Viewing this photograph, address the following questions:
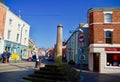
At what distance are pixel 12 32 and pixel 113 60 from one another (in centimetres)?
2248

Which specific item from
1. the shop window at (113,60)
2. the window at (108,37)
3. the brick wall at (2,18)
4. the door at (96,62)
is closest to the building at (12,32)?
the brick wall at (2,18)

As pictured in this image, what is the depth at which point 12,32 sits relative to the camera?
1581 inches

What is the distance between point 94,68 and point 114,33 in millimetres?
6112

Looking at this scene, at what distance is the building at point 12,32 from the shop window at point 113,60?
64.0ft

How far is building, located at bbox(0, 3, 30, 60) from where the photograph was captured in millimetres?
35344

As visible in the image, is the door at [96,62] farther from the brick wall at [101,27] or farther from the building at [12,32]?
the building at [12,32]

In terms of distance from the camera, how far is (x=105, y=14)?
28188 millimetres

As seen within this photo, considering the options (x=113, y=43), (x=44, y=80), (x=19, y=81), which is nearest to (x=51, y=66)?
(x=44, y=80)

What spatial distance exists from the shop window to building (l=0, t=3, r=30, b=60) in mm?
19515

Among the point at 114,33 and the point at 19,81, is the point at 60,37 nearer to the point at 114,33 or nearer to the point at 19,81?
the point at 19,81

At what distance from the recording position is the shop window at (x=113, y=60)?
89.8 ft

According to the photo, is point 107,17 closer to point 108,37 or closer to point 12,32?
point 108,37

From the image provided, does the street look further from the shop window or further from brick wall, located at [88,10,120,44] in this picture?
brick wall, located at [88,10,120,44]

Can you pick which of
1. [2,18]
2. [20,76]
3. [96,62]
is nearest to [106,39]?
[96,62]
